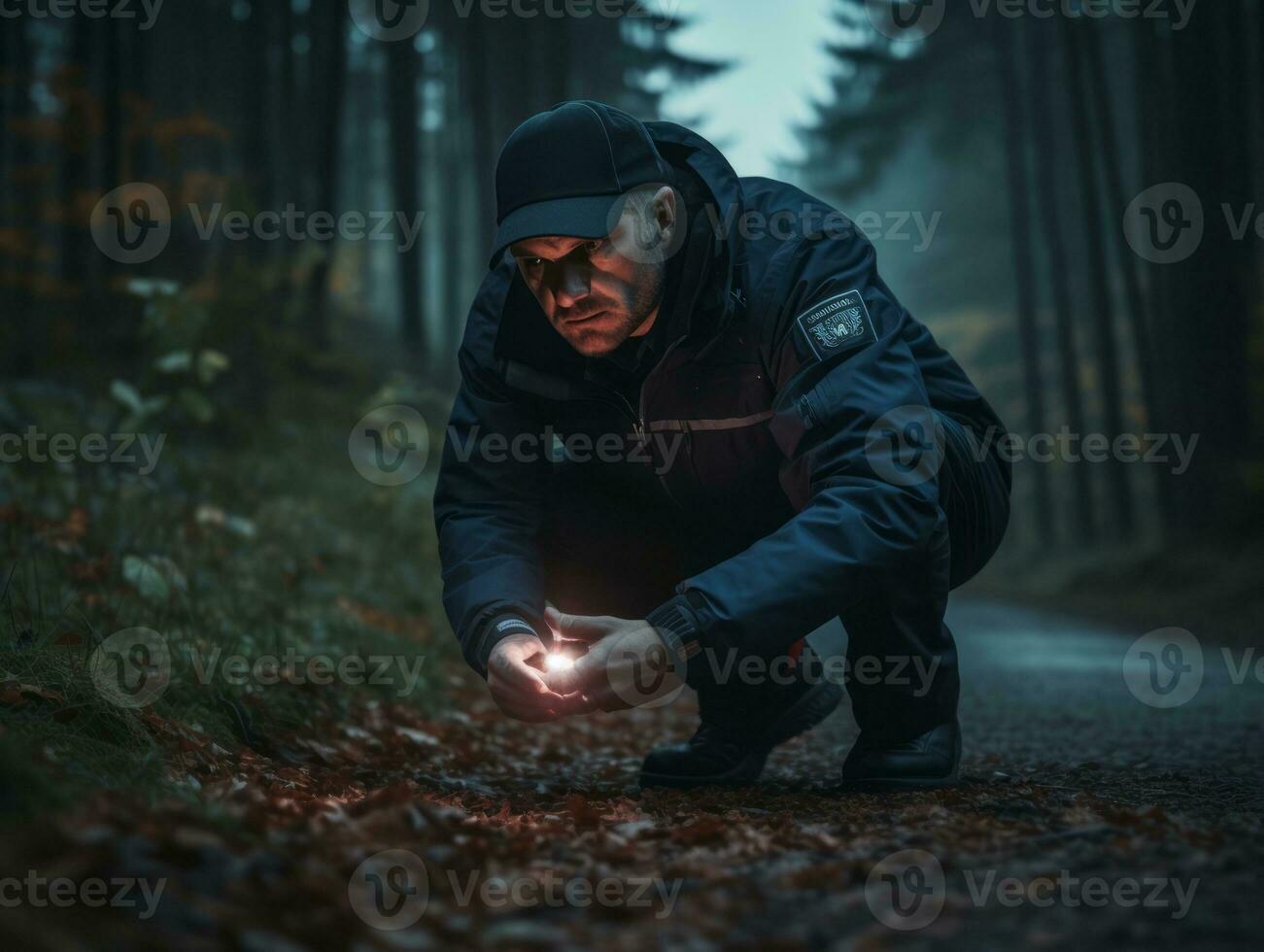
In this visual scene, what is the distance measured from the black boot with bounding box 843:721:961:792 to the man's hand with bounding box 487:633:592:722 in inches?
35.6

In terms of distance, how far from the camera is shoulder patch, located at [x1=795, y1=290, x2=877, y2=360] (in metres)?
2.85

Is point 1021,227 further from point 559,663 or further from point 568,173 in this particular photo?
point 559,663

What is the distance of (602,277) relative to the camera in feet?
9.58

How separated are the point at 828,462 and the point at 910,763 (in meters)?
0.93

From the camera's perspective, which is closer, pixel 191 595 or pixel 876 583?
pixel 876 583

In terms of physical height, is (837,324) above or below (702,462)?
above

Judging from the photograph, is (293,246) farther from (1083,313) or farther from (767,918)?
(1083,313)

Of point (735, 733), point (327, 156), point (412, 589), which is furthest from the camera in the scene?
point (327, 156)

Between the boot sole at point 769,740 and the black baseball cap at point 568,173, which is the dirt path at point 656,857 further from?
the black baseball cap at point 568,173

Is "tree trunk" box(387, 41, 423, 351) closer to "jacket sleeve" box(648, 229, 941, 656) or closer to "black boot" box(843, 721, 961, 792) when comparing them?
"jacket sleeve" box(648, 229, 941, 656)

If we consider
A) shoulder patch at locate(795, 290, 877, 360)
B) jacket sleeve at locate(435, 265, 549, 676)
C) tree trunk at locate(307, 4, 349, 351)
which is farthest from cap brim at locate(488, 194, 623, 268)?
tree trunk at locate(307, 4, 349, 351)

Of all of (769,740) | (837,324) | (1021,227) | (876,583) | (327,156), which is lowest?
(769,740)

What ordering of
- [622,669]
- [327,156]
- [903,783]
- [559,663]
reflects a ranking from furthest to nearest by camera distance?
[327,156] < [903,783] < [559,663] < [622,669]

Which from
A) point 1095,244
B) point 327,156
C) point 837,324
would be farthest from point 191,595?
point 1095,244
